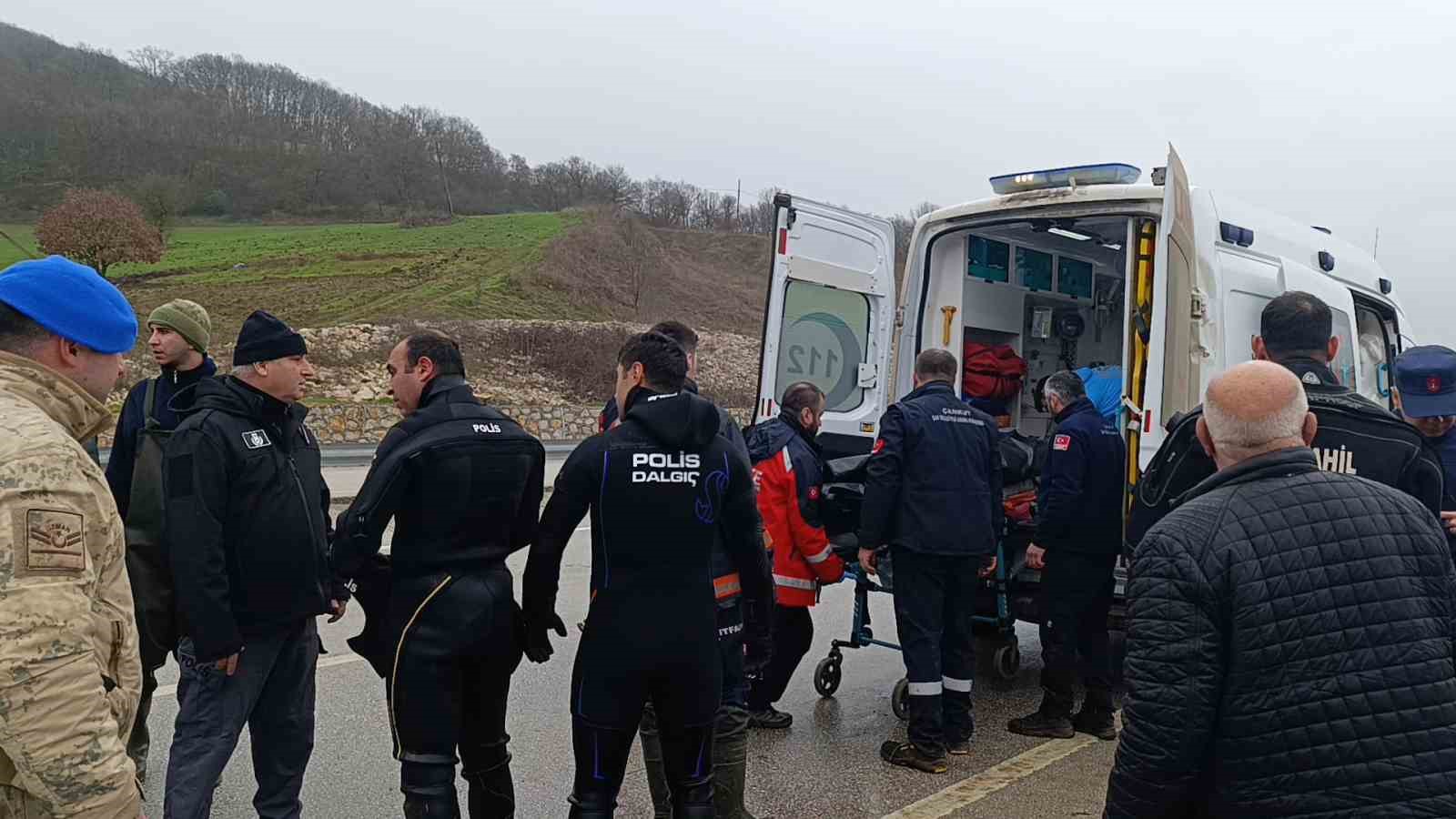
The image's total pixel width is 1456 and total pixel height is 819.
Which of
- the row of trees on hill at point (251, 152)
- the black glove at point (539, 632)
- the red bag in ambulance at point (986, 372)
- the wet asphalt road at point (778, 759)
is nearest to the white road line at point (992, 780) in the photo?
the wet asphalt road at point (778, 759)

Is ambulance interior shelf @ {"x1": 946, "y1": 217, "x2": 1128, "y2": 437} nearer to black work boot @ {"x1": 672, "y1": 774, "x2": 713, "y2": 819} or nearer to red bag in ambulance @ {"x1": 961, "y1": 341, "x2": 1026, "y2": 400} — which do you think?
red bag in ambulance @ {"x1": 961, "y1": 341, "x2": 1026, "y2": 400}

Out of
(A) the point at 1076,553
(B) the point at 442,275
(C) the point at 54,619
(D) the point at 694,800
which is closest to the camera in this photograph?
(C) the point at 54,619

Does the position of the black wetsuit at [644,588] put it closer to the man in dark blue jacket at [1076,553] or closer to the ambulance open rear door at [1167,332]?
the man in dark blue jacket at [1076,553]

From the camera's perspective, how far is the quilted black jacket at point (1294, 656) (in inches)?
79.8

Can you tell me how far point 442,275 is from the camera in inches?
1603

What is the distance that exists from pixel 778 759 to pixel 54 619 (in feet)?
11.8

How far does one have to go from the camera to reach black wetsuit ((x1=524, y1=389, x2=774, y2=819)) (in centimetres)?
322

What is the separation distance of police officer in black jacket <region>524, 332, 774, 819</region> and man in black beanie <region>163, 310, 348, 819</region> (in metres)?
0.81

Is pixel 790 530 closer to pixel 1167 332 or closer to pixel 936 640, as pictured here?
pixel 936 640

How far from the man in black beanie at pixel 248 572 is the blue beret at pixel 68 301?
1228 mm

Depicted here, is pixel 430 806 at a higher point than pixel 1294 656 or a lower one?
lower

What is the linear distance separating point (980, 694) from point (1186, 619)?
4.15 metres

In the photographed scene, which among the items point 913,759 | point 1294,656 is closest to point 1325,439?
point 1294,656

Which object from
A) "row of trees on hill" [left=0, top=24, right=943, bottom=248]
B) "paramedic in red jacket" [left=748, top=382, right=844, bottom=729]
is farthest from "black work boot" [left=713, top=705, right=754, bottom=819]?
"row of trees on hill" [left=0, top=24, right=943, bottom=248]
